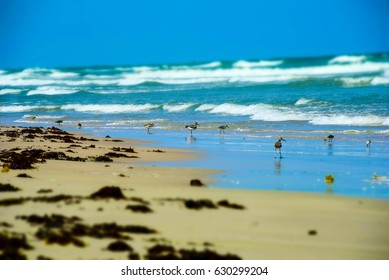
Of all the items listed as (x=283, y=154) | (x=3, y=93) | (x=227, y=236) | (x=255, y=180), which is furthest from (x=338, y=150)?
(x=3, y=93)

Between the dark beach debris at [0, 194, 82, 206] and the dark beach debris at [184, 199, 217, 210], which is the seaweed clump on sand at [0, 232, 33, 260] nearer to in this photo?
the dark beach debris at [0, 194, 82, 206]

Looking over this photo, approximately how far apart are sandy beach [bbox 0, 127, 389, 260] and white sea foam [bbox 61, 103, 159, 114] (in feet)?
73.7

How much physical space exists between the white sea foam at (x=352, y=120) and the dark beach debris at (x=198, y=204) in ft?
48.2

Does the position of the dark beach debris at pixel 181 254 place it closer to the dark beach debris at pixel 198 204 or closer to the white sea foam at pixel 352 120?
the dark beach debris at pixel 198 204

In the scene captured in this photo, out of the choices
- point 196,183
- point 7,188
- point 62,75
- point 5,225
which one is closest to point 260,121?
point 196,183

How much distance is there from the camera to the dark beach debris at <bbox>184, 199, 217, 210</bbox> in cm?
834

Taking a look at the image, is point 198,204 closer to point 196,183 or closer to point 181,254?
point 196,183

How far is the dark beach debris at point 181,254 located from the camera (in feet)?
20.9

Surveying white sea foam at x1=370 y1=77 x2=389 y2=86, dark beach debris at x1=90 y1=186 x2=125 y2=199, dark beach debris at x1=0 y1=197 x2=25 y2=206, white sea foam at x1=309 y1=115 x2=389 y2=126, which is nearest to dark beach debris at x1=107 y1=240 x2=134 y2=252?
dark beach debris at x1=90 y1=186 x2=125 y2=199

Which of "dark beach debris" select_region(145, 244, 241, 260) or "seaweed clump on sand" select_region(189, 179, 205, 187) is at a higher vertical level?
"seaweed clump on sand" select_region(189, 179, 205, 187)

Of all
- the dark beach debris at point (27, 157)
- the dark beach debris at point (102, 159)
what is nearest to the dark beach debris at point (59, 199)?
the dark beach debris at point (27, 157)
